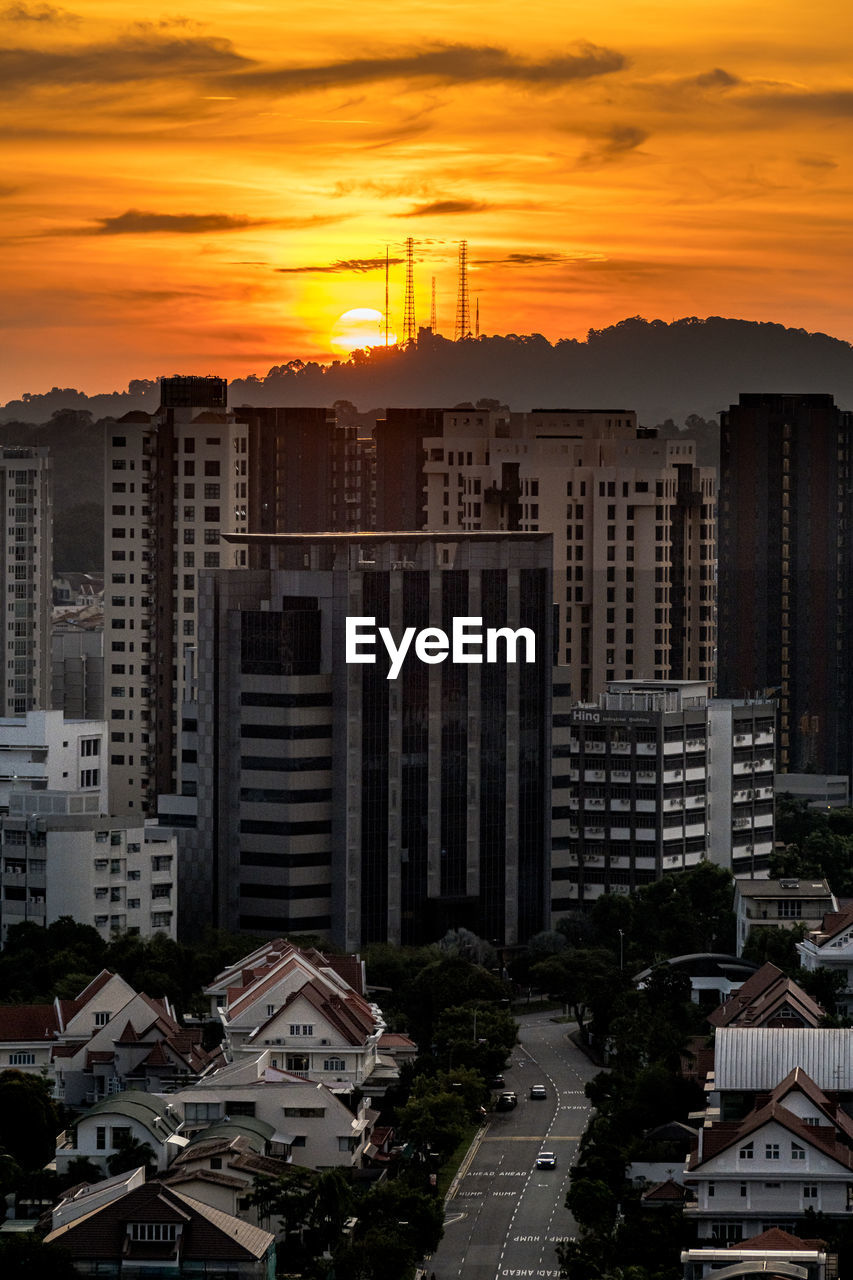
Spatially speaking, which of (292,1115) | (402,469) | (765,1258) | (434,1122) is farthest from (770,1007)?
(402,469)

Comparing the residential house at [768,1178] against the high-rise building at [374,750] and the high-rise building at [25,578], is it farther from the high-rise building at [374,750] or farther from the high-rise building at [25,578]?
the high-rise building at [25,578]

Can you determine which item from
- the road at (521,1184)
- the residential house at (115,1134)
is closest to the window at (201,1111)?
the residential house at (115,1134)

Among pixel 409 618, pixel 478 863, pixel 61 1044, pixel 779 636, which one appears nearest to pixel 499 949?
pixel 478 863

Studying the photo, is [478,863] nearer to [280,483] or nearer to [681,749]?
[681,749]

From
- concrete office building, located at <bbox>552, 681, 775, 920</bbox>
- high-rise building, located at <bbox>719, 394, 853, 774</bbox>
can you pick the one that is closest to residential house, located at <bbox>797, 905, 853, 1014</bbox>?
concrete office building, located at <bbox>552, 681, 775, 920</bbox>

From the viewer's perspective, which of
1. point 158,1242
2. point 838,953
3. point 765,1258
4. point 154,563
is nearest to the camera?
point 765,1258

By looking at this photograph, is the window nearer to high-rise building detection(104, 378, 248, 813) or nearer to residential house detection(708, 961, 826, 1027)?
residential house detection(708, 961, 826, 1027)

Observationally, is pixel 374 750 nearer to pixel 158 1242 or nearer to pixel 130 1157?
pixel 130 1157
